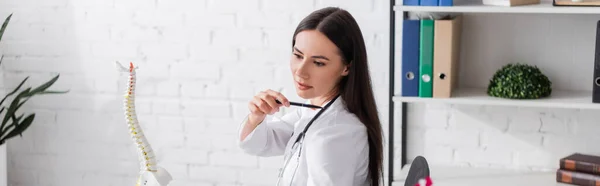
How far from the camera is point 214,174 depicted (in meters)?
3.32

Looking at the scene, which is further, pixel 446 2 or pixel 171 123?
pixel 171 123

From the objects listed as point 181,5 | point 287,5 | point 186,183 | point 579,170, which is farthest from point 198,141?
point 579,170

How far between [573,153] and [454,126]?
1.29 feet

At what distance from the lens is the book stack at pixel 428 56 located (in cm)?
263

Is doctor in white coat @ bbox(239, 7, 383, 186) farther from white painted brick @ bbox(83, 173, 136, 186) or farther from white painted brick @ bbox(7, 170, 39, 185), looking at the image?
white painted brick @ bbox(7, 170, 39, 185)

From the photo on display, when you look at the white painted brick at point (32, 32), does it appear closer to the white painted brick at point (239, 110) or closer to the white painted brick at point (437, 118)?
the white painted brick at point (239, 110)

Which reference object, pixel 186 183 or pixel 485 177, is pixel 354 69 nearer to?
pixel 485 177

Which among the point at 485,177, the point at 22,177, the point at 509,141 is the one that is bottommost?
the point at 22,177

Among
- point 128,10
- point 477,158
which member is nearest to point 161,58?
point 128,10

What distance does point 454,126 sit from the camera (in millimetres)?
2973

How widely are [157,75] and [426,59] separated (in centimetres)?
110

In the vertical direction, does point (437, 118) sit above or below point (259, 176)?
above

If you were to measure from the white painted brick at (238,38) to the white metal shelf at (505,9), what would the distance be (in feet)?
2.12

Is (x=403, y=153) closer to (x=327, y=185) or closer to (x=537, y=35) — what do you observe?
(x=537, y=35)
